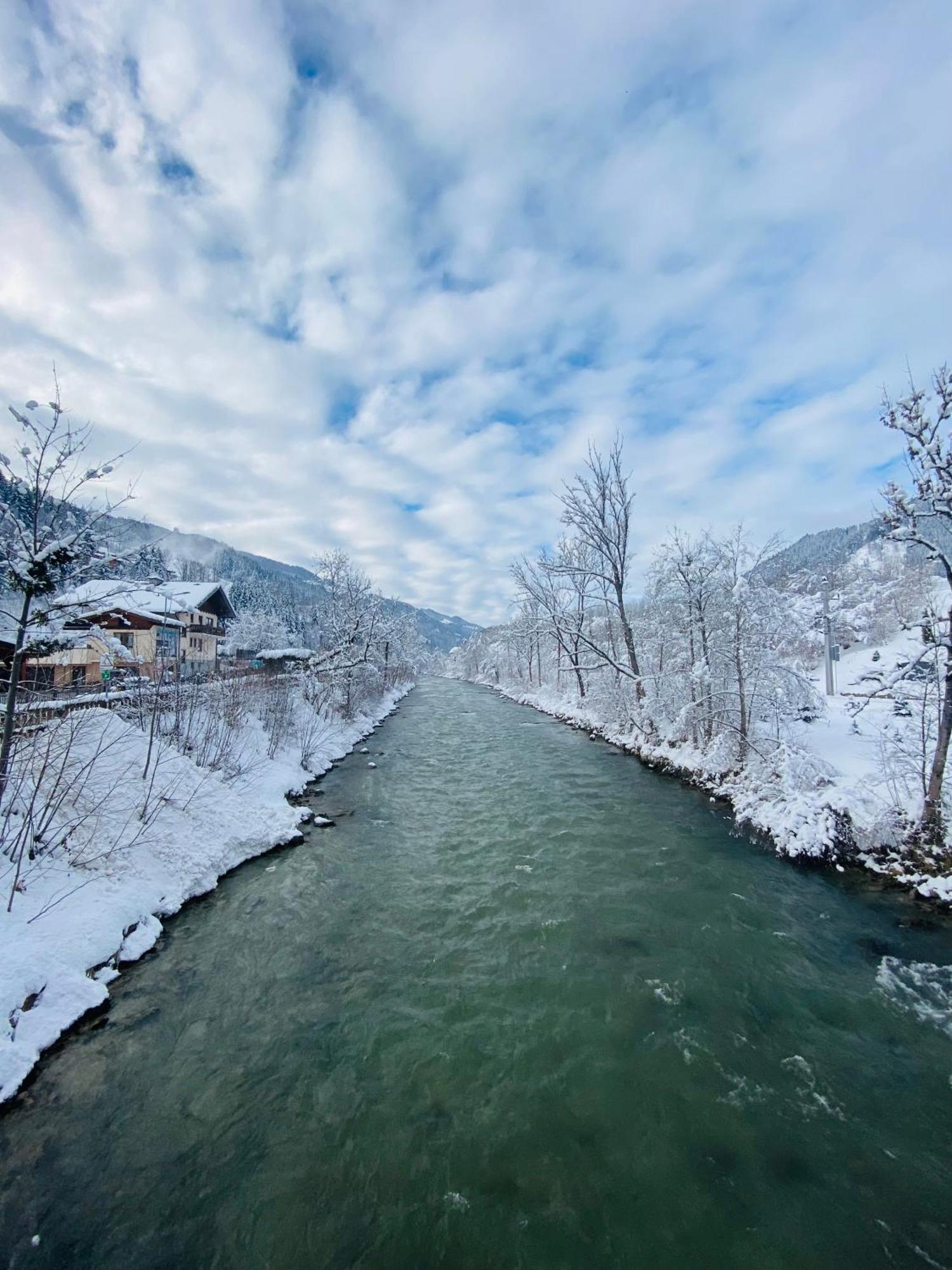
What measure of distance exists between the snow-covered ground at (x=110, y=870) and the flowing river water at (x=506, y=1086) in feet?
1.26

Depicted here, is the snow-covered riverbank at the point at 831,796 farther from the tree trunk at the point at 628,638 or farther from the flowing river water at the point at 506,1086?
the tree trunk at the point at 628,638

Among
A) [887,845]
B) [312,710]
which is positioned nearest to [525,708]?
[312,710]

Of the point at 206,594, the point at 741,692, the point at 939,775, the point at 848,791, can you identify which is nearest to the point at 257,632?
the point at 206,594

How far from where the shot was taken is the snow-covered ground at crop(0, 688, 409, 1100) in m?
5.53

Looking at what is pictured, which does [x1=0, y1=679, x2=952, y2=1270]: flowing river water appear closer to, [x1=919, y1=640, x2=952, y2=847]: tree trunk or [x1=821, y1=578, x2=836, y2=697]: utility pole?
[x1=919, y1=640, x2=952, y2=847]: tree trunk

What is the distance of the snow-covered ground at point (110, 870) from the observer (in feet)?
18.1

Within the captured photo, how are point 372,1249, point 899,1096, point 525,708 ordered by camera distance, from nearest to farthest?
point 372,1249
point 899,1096
point 525,708

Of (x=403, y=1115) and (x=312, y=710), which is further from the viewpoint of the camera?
(x=312, y=710)

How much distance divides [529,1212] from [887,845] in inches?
392

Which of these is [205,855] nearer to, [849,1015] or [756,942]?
[756,942]

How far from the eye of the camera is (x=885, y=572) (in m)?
51.5

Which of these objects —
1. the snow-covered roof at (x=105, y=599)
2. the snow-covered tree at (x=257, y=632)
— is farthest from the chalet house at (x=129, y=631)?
the snow-covered tree at (x=257, y=632)

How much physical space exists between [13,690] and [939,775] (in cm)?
1543

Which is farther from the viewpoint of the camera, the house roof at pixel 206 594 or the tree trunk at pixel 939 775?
the house roof at pixel 206 594
